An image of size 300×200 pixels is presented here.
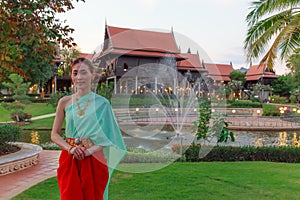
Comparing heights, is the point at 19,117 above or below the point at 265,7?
below

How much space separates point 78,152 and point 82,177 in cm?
19

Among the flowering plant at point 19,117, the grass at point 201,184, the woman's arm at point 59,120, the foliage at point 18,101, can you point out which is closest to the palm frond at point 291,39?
the grass at point 201,184

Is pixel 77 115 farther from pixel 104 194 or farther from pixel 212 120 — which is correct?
pixel 212 120

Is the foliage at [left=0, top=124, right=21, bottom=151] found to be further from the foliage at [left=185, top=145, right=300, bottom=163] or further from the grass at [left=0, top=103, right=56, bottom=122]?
the grass at [left=0, top=103, right=56, bottom=122]

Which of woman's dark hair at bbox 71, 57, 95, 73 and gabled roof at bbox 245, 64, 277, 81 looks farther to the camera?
gabled roof at bbox 245, 64, 277, 81

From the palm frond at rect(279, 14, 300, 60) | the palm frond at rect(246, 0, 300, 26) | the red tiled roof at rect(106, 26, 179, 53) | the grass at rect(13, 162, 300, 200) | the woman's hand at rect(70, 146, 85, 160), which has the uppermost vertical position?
the palm frond at rect(246, 0, 300, 26)

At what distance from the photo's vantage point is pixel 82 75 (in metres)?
2.05

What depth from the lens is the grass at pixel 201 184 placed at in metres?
3.85

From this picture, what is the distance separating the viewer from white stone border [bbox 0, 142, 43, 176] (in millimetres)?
5086

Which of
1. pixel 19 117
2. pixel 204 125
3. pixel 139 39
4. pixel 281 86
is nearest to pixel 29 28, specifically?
pixel 139 39

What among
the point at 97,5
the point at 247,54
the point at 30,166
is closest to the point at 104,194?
the point at 97,5

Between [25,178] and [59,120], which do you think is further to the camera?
[25,178]

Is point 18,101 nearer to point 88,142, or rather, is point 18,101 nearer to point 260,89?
point 88,142

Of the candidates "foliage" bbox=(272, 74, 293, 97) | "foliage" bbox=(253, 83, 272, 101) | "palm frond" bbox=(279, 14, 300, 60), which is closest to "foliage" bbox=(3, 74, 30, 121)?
"palm frond" bbox=(279, 14, 300, 60)
